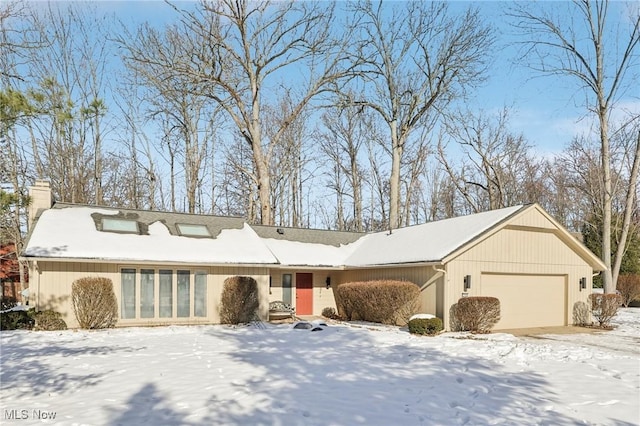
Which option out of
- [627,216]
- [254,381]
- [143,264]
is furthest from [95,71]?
[627,216]

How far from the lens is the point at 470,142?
106 ft

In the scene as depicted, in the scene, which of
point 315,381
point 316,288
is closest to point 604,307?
point 316,288

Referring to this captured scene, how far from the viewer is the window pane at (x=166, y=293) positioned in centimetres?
1599

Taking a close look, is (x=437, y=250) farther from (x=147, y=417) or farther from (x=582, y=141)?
(x=582, y=141)

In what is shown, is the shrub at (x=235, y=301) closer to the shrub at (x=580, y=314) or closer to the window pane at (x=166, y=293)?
the window pane at (x=166, y=293)

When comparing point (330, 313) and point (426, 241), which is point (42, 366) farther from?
point (330, 313)

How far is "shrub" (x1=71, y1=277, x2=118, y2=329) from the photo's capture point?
14555 millimetres

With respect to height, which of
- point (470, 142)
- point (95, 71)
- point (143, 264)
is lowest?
point (143, 264)

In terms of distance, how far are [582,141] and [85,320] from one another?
30.7m

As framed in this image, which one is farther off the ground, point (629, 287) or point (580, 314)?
point (580, 314)

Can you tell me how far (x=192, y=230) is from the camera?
1822 cm

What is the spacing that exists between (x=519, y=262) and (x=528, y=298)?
→ 1333 mm

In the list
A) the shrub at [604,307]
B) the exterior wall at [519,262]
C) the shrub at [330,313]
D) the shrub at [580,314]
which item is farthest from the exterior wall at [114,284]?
the shrub at [604,307]

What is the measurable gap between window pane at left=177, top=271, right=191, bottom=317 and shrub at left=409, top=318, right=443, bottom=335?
24.2ft
